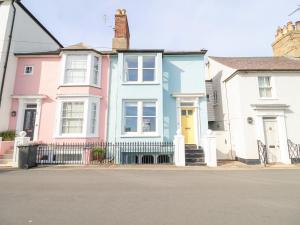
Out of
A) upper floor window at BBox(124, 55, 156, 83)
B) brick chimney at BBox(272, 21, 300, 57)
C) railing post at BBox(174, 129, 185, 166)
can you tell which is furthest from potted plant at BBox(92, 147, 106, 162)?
brick chimney at BBox(272, 21, 300, 57)

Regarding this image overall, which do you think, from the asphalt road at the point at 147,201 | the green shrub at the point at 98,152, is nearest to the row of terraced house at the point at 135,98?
the green shrub at the point at 98,152

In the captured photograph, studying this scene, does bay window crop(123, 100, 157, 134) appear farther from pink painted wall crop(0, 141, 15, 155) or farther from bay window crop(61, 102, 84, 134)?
pink painted wall crop(0, 141, 15, 155)

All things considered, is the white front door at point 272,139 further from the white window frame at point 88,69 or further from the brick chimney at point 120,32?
the white window frame at point 88,69

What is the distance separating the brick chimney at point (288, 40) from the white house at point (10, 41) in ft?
77.5

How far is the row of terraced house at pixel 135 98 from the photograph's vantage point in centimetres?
1277

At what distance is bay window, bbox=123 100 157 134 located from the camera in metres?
13.1

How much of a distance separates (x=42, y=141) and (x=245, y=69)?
15235mm

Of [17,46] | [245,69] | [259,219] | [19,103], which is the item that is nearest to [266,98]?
[245,69]

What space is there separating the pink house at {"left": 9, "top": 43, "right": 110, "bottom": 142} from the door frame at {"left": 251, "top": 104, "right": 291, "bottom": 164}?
35.2ft

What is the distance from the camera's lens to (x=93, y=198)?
5129mm

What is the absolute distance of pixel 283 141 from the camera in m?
12.5

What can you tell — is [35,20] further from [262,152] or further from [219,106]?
[262,152]

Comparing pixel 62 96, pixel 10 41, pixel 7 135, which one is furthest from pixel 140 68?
pixel 7 135

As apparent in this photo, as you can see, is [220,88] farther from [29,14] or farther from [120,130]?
[29,14]
